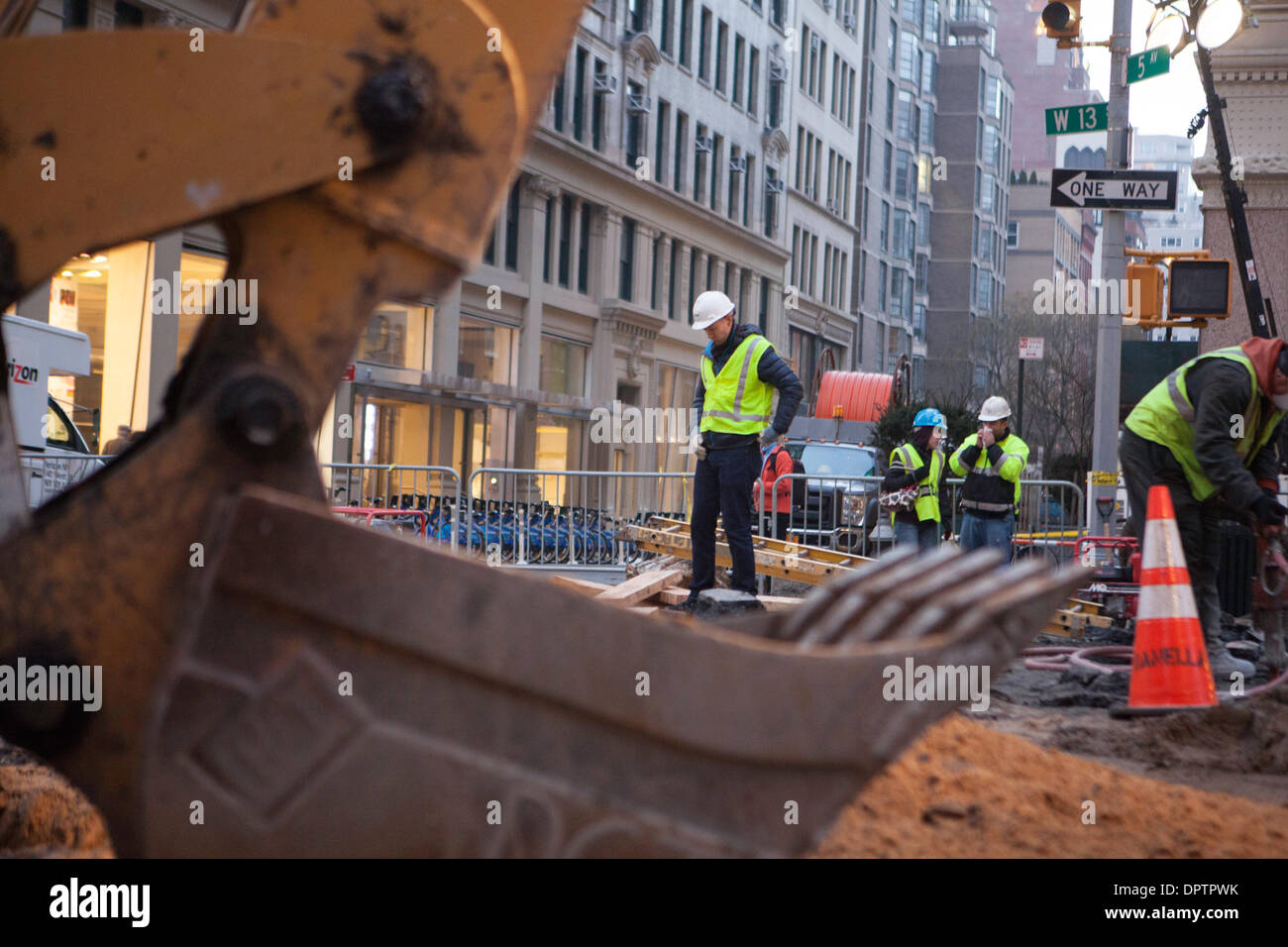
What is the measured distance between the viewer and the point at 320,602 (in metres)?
2.33

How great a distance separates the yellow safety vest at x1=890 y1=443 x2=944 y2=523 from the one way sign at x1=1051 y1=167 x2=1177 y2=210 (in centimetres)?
271

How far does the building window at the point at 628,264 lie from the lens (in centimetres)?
4053

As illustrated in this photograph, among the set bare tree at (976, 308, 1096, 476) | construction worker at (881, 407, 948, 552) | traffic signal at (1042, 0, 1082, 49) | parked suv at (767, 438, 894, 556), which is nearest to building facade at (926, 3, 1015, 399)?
bare tree at (976, 308, 1096, 476)

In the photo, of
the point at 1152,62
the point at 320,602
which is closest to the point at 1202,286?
the point at 1152,62

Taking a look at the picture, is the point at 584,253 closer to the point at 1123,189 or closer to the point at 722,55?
the point at 722,55

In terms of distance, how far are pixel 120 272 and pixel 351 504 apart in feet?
28.4

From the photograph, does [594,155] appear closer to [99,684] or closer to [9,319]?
[9,319]

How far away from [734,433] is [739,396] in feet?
0.84

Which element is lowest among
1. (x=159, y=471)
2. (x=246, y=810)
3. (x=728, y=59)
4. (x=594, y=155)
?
Answer: (x=246, y=810)

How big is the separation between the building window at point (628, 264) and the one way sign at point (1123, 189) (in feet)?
91.5

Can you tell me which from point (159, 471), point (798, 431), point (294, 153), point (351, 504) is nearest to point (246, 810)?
point (159, 471)

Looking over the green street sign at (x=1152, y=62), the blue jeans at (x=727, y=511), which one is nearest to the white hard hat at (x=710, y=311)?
the blue jeans at (x=727, y=511)

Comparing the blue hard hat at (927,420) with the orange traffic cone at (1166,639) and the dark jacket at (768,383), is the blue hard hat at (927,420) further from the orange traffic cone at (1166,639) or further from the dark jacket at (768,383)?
the orange traffic cone at (1166,639)
